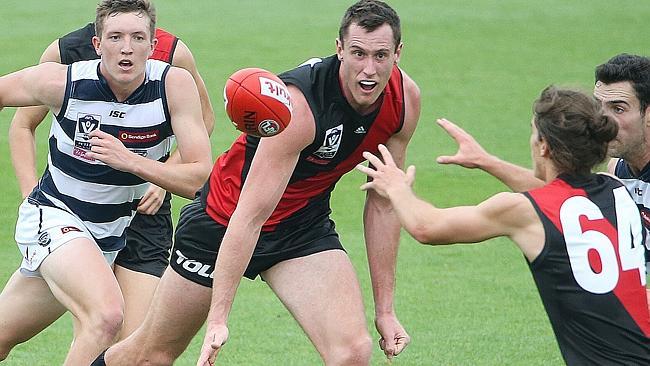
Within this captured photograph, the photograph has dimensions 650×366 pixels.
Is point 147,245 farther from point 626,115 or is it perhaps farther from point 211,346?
point 626,115

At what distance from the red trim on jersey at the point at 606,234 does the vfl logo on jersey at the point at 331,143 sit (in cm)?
149

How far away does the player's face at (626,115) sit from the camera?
6332 mm

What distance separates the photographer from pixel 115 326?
6.39 metres

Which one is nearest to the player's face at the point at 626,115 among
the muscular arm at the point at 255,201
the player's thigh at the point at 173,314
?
the muscular arm at the point at 255,201

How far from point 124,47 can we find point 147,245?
53.8 inches

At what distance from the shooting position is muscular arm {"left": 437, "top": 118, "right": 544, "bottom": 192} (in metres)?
5.39

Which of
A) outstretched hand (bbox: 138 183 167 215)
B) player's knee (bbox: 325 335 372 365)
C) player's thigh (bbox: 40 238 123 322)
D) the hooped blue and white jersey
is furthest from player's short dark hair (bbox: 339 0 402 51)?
outstretched hand (bbox: 138 183 167 215)

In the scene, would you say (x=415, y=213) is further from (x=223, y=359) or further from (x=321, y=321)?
(x=223, y=359)

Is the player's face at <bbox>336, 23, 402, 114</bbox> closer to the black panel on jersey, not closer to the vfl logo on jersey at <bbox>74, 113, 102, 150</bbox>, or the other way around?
the black panel on jersey

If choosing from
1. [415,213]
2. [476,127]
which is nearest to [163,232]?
[415,213]

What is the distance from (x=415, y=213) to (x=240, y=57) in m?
14.3

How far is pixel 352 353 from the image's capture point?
6.01 meters

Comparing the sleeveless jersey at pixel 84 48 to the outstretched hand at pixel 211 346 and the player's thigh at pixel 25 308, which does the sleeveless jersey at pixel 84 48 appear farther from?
the outstretched hand at pixel 211 346

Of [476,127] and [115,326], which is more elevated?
[115,326]
